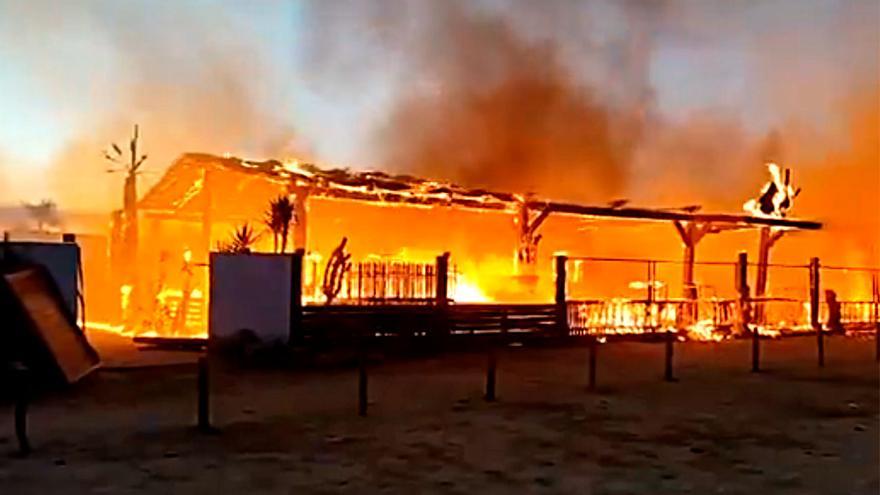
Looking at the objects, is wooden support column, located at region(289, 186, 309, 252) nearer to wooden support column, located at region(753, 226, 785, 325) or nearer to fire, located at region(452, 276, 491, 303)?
fire, located at region(452, 276, 491, 303)

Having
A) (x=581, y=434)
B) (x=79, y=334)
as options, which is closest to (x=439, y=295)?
(x=79, y=334)

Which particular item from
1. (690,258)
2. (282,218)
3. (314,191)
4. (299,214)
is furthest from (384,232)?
(690,258)

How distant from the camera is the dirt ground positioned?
7988 millimetres

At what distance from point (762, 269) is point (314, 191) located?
1268cm

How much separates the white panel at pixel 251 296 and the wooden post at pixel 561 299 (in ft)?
23.0

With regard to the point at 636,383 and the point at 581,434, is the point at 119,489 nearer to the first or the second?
the point at 581,434

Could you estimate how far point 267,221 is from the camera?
22.4 metres

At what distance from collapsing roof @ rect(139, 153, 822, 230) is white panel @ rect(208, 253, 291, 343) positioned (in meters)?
4.46

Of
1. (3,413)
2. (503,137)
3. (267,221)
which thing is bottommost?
(3,413)

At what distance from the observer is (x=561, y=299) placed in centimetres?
2236

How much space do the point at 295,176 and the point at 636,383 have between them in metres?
9.69

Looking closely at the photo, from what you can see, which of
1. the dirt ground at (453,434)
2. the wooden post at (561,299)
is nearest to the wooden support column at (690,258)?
the wooden post at (561,299)

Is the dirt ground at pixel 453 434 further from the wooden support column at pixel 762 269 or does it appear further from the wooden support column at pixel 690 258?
the wooden support column at pixel 762 269

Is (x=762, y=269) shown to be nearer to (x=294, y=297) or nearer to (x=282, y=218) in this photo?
(x=282, y=218)
